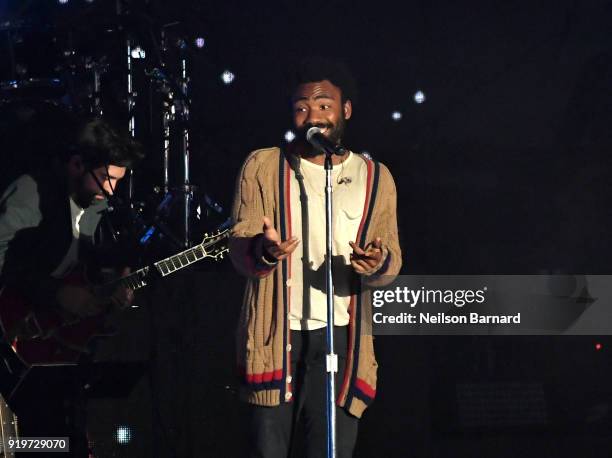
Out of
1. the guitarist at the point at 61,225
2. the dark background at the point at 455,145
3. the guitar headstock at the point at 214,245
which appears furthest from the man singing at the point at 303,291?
the dark background at the point at 455,145

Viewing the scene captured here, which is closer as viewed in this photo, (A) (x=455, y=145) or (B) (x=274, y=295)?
(B) (x=274, y=295)

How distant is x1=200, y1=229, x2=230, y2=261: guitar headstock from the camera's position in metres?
4.19

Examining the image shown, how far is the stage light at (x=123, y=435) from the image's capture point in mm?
4273

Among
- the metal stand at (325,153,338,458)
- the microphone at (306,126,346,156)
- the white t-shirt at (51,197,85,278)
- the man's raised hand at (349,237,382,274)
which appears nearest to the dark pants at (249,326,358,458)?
the metal stand at (325,153,338,458)

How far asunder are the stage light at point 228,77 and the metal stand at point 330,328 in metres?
2.07

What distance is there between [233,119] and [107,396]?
1684mm

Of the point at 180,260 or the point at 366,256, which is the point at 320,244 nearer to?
the point at 366,256

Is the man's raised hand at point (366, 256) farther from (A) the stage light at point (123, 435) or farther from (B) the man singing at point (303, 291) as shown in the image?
(A) the stage light at point (123, 435)

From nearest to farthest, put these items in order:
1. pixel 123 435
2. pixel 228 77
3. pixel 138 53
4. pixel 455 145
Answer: pixel 123 435 → pixel 138 53 → pixel 228 77 → pixel 455 145

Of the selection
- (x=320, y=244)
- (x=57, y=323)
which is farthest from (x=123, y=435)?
(x=320, y=244)

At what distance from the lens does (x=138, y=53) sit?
4.71 m

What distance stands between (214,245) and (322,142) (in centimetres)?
139

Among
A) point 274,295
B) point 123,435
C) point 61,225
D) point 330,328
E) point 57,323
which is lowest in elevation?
point 123,435

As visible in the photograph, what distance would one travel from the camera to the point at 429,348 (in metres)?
4.71
